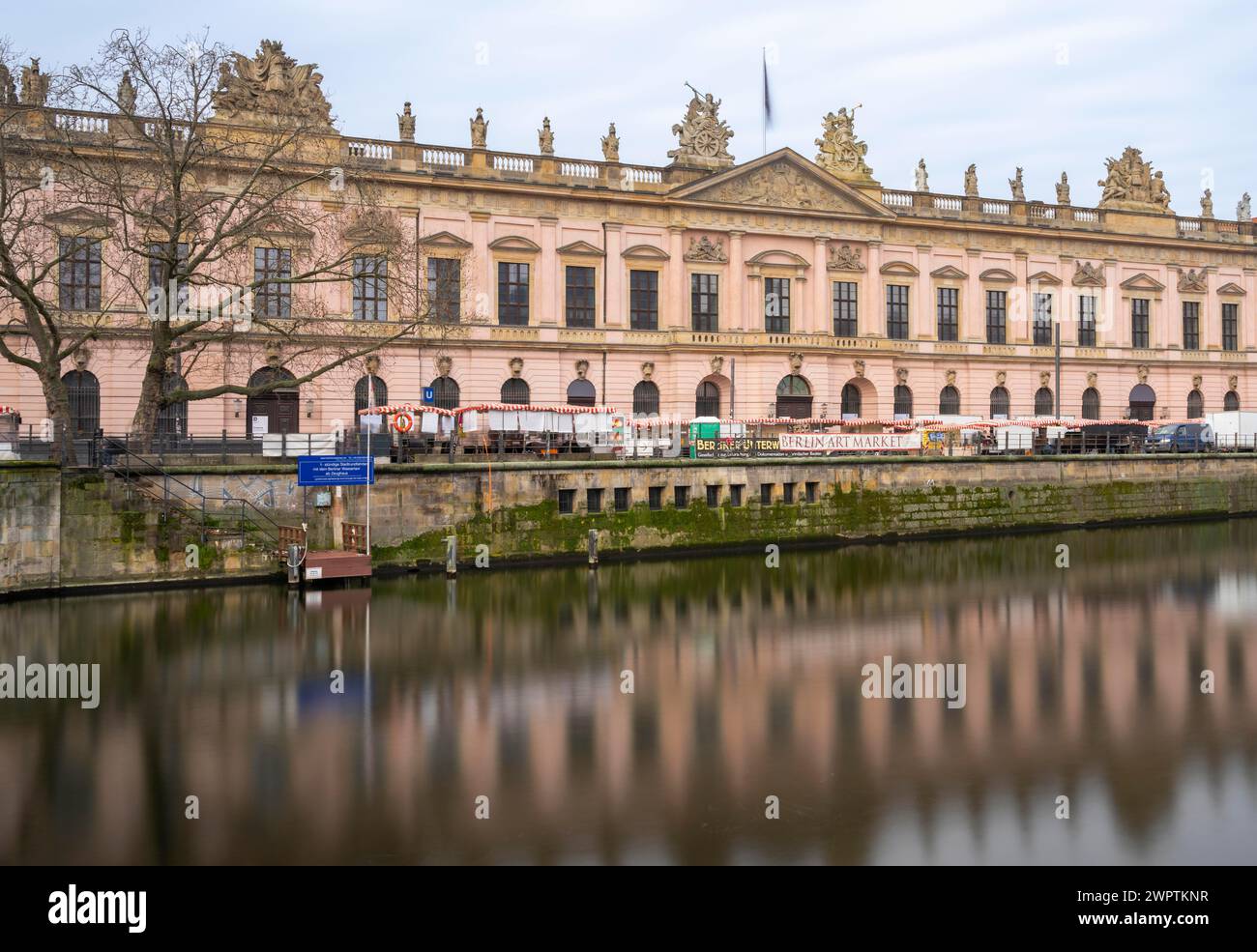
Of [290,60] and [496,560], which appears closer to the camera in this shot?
[496,560]

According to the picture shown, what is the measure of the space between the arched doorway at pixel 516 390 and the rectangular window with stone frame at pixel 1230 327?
143ft

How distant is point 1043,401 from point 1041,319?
4.59 meters

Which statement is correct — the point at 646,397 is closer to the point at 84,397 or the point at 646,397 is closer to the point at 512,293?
the point at 512,293

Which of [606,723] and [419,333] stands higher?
[419,333]

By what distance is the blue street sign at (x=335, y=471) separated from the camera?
109ft

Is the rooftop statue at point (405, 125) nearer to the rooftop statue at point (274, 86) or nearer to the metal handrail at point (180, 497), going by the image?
the rooftop statue at point (274, 86)

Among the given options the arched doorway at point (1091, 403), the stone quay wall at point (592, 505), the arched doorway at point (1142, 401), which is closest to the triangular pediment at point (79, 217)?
the stone quay wall at point (592, 505)

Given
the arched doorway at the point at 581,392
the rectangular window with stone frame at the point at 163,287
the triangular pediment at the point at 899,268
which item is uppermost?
the triangular pediment at the point at 899,268

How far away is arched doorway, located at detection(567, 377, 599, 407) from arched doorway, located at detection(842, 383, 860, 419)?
1347 centimetres

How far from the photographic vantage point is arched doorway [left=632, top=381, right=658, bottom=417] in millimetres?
54219
